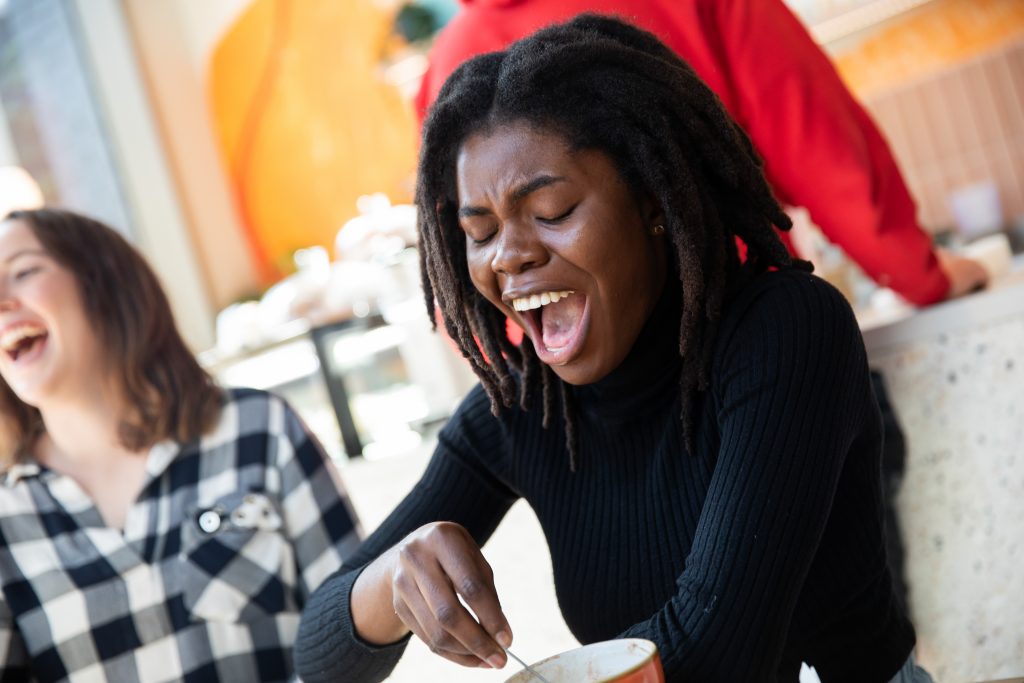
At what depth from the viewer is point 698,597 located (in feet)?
2.60

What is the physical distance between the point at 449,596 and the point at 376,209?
2.46 meters

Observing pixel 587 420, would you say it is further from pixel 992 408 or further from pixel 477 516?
pixel 992 408

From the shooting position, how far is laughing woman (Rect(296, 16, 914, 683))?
806 mm

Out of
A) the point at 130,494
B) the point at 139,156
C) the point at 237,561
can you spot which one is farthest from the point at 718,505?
the point at 139,156

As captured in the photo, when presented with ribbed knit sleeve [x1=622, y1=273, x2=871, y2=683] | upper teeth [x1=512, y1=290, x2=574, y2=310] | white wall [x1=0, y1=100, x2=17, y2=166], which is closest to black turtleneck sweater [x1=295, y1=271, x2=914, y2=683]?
ribbed knit sleeve [x1=622, y1=273, x2=871, y2=683]

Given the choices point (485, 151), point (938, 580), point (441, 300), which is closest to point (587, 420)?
point (441, 300)

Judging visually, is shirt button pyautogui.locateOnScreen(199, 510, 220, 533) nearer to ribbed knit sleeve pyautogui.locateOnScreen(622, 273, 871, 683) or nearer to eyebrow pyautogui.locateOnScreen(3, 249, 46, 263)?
eyebrow pyautogui.locateOnScreen(3, 249, 46, 263)

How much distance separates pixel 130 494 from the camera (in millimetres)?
1524

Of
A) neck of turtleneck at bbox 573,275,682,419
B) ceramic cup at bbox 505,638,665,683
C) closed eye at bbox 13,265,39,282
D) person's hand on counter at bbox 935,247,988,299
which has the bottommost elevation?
person's hand on counter at bbox 935,247,988,299

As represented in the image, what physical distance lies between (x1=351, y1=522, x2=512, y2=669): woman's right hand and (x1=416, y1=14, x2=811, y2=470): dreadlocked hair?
208mm

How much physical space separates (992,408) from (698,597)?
33.7 inches

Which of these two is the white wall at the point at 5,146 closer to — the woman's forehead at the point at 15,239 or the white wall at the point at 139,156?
the white wall at the point at 139,156

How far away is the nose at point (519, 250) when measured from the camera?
0.85 metres

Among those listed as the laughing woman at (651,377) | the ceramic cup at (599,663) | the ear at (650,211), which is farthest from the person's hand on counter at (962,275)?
the ceramic cup at (599,663)
